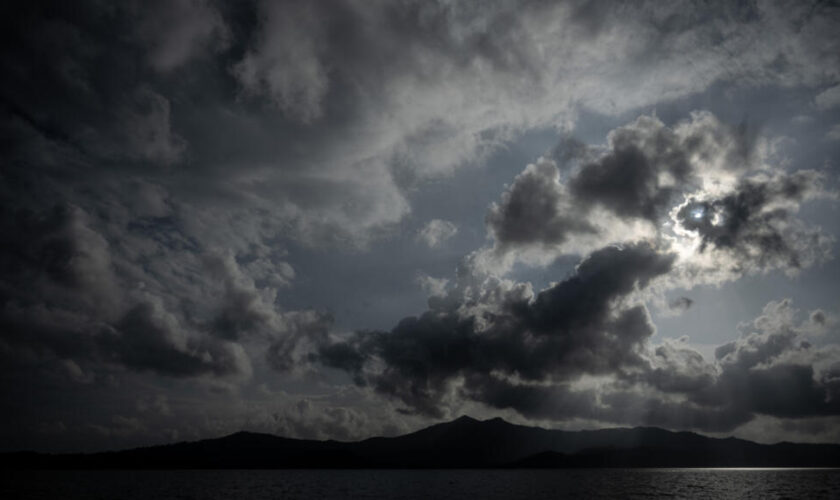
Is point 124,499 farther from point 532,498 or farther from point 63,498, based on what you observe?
point 532,498

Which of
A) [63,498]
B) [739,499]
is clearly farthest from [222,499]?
[739,499]

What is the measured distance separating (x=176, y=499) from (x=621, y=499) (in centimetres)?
13277

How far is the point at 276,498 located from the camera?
441 ft

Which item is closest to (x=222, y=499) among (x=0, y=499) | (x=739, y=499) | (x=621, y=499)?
(x=0, y=499)

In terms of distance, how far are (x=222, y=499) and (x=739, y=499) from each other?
15723 cm

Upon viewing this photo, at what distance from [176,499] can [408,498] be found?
2764 inches

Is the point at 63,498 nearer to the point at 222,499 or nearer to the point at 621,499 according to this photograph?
the point at 222,499

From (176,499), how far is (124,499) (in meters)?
16.2

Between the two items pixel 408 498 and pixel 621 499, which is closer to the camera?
pixel 621 499

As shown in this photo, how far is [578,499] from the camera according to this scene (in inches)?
4998

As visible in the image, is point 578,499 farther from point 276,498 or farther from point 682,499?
point 276,498

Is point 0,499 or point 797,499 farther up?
point 0,499

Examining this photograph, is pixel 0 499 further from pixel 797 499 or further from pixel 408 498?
pixel 797 499

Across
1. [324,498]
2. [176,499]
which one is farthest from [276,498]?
[176,499]
